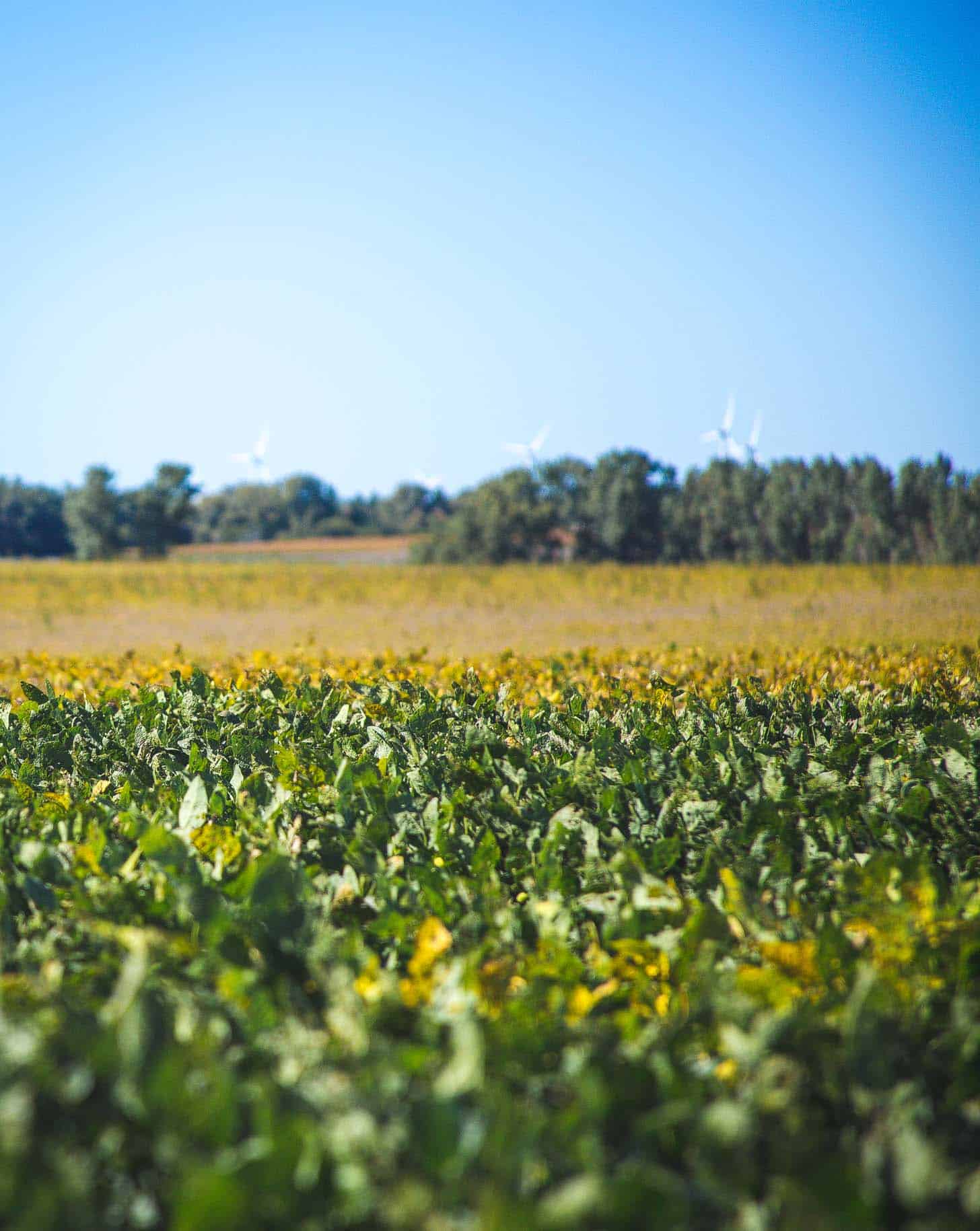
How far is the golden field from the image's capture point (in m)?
6.89

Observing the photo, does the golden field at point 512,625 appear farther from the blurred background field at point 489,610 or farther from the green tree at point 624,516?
the green tree at point 624,516

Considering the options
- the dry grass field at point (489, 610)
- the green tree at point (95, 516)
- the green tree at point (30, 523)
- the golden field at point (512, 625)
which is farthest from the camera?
the green tree at point (30, 523)

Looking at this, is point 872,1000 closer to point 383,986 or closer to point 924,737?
point 383,986

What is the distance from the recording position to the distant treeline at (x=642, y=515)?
3341cm

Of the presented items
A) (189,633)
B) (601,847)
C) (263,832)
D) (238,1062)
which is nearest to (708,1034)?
(238,1062)

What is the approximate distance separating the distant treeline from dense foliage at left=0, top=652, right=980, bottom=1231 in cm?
2631

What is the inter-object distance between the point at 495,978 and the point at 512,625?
20061 millimetres

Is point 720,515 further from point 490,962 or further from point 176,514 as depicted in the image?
point 490,962

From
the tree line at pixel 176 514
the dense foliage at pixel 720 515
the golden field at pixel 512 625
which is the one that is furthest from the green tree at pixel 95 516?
the golden field at pixel 512 625

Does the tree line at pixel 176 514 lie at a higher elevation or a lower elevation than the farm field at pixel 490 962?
higher

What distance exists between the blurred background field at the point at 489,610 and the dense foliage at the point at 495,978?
9172 mm

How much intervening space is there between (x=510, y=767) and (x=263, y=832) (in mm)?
841

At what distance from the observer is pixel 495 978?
1.90 meters

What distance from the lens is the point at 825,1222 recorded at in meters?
1.18
